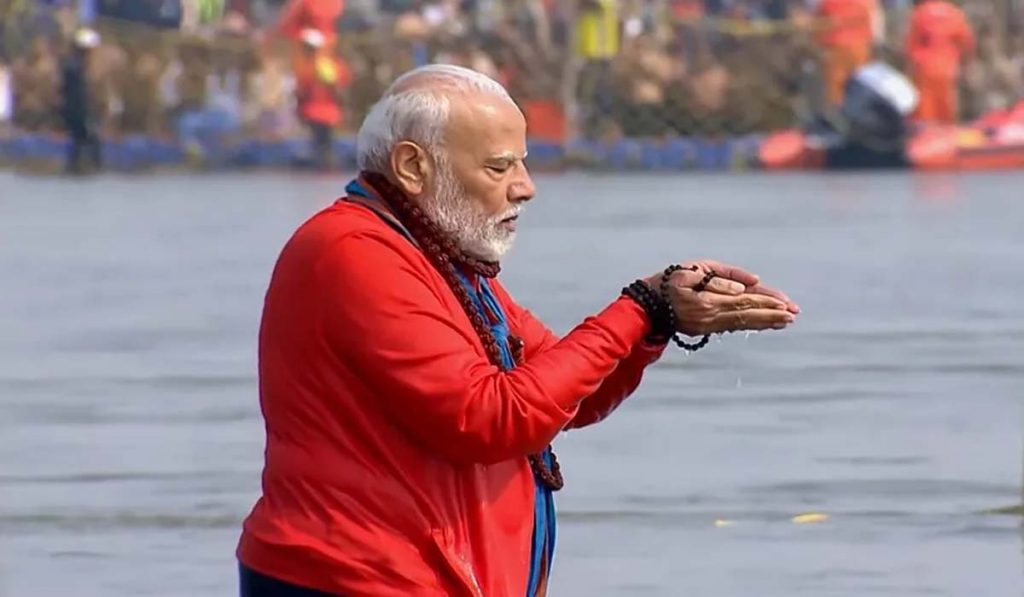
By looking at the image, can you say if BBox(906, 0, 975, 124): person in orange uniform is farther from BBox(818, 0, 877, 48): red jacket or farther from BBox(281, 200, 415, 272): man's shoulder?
BBox(281, 200, 415, 272): man's shoulder

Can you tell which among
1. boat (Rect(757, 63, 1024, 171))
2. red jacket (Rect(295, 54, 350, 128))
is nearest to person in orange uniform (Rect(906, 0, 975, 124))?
boat (Rect(757, 63, 1024, 171))

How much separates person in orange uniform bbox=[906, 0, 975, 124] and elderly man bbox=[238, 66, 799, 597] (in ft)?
104

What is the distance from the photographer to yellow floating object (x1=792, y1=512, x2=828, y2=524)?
9195 mm

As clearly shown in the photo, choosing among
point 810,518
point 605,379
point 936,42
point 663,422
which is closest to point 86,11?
point 936,42

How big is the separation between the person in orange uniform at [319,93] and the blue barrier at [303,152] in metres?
0.19

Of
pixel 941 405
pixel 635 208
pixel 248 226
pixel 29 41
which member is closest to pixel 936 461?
pixel 941 405

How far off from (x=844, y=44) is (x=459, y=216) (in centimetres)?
3225

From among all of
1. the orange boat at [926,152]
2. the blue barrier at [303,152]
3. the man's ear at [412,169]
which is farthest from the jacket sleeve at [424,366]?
the orange boat at [926,152]

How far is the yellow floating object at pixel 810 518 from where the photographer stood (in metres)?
9.20

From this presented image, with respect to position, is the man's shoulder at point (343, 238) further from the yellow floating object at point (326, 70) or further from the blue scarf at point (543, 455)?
the yellow floating object at point (326, 70)

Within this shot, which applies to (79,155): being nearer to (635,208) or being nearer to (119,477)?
(635,208)

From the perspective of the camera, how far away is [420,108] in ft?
14.6

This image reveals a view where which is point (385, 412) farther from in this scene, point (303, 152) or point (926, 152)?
point (303, 152)

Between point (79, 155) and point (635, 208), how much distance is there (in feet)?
35.8
